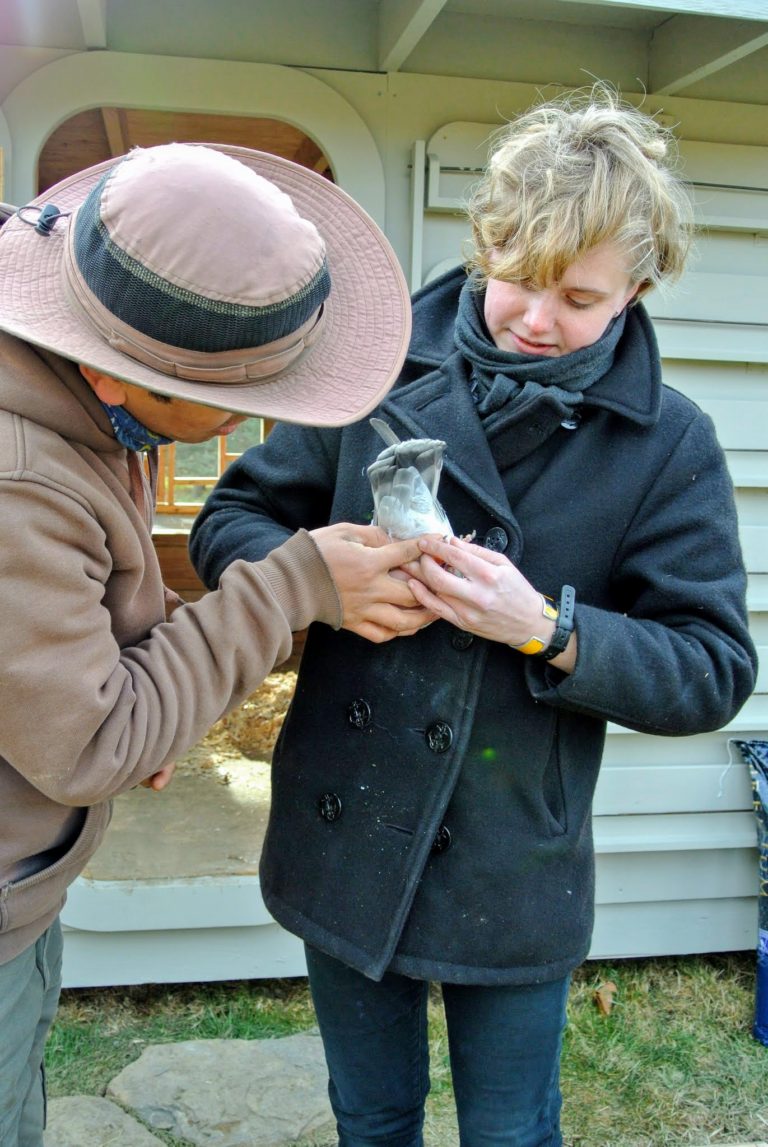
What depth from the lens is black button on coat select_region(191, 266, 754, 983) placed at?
1632 millimetres

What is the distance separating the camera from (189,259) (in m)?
1.16

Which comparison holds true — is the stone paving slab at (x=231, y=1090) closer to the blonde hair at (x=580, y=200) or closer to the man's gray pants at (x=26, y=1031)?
the man's gray pants at (x=26, y=1031)

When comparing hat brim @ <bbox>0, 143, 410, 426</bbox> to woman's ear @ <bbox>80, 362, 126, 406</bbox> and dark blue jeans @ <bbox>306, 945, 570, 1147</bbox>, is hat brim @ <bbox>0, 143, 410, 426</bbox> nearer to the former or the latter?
woman's ear @ <bbox>80, 362, 126, 406</bbox>

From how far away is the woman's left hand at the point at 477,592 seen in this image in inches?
60.6

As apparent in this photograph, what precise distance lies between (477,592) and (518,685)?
0.24 m

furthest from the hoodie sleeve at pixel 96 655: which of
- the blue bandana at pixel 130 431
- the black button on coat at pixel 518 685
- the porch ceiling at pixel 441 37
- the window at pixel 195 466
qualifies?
the window at pixel 195 466

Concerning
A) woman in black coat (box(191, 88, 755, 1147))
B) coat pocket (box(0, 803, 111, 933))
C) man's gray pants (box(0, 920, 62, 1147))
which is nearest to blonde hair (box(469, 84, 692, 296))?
woman in black coat (box(191, 88, 755, 1147))

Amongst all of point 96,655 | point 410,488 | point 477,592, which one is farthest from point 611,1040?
point 96,655

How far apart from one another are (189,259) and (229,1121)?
8.21 feet

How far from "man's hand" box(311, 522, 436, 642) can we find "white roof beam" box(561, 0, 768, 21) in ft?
5.58

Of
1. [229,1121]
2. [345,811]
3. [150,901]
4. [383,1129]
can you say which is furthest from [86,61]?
[229,1121]

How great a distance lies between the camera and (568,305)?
1.62 meters

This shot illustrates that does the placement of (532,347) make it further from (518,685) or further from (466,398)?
(518,685)

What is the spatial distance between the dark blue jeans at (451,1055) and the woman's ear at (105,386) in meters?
1.07
